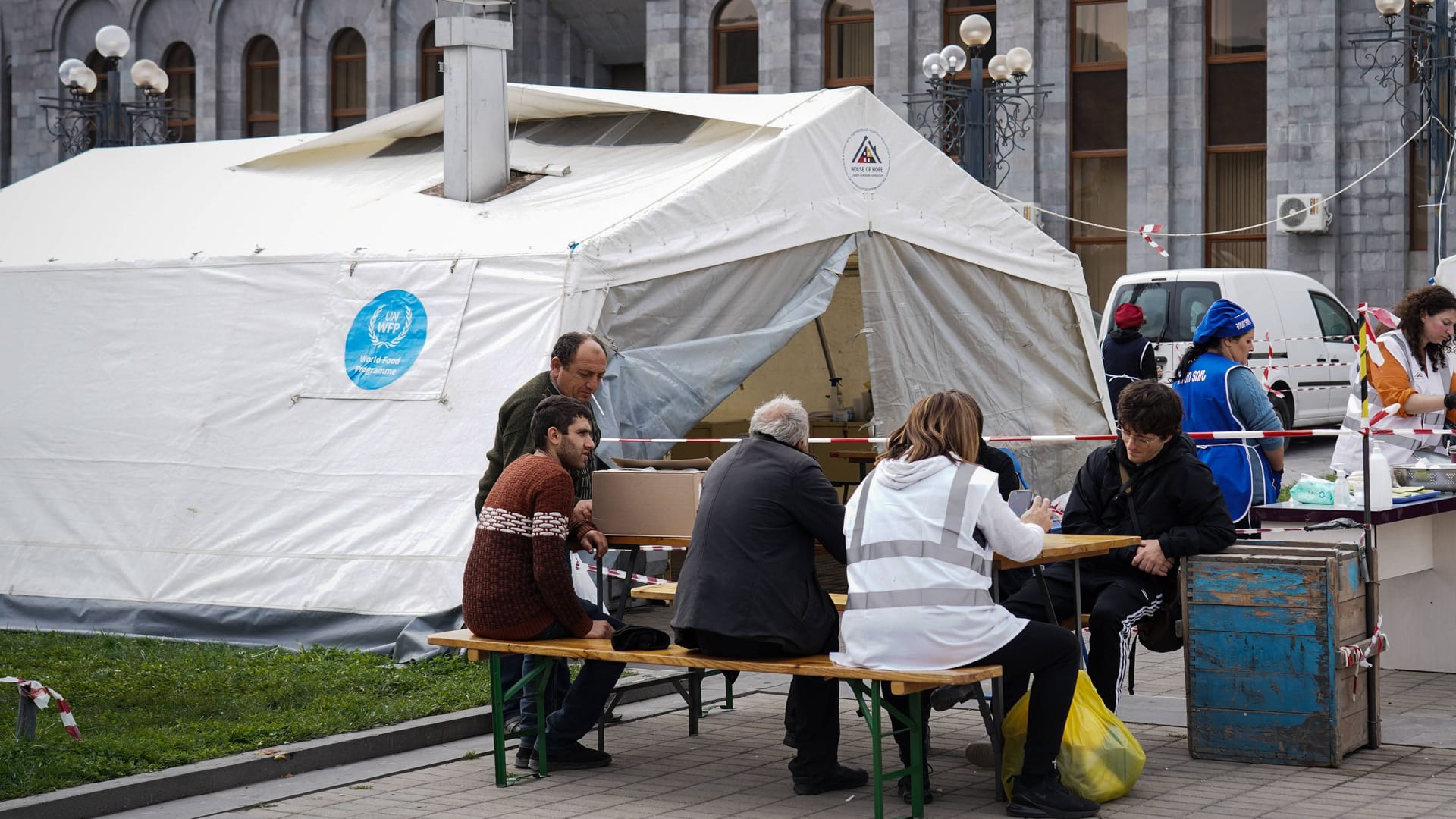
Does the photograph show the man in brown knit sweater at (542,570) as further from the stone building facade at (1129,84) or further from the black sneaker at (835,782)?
the stone building facade at (1129,84)

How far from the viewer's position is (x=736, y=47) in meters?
32.9

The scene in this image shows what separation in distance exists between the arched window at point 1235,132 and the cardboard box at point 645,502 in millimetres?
22354

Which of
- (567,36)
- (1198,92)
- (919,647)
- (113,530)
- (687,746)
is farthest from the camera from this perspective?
(567,36)

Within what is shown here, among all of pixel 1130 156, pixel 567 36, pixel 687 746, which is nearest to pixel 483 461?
pixel 687 746

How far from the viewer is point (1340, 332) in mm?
22047

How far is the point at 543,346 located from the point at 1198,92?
820 inches

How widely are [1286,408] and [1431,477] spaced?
12.6m

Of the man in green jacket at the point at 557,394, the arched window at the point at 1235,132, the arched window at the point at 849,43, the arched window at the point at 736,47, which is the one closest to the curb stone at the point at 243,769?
the man in green jacket at the point at 557,394

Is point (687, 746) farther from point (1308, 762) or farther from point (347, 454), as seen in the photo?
point (347, 454)

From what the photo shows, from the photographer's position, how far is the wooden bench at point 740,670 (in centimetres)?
612

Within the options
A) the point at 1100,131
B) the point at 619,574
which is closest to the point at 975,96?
the point at 1100,131

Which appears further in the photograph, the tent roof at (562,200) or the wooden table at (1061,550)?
the tent roof at (562,200)

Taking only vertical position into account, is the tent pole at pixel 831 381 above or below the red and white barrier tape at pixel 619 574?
above

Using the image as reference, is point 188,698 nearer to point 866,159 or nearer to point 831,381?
point 866,159
